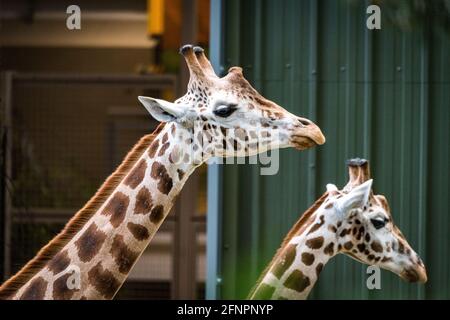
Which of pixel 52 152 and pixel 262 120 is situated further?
pixel 52 152

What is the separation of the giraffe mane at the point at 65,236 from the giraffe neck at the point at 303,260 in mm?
856

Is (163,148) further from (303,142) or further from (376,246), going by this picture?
(376,246)

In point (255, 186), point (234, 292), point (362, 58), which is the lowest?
point (234, 292)

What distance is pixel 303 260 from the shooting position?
4.54 metres

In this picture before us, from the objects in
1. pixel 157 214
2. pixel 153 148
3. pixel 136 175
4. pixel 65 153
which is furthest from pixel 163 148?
pixel 65 153

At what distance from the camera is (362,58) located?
5684 mm

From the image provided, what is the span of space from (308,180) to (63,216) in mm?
2562

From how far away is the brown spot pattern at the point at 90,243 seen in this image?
441 centimetres

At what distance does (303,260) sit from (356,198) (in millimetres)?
399

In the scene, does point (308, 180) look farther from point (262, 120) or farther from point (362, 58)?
point (262, 120)

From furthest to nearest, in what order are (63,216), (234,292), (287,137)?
(63,216)
(234,292)
(287,137)

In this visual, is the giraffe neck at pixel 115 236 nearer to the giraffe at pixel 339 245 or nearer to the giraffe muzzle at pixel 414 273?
the giraffe at pixel 339 245

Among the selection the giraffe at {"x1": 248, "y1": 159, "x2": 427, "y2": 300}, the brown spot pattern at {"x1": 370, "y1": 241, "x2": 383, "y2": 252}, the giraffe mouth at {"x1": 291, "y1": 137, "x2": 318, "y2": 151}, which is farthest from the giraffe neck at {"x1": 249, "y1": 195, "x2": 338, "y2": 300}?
the giraffe mouth at {"x1": 291, "y1": 137, "x2": 318, "y2": 151}
